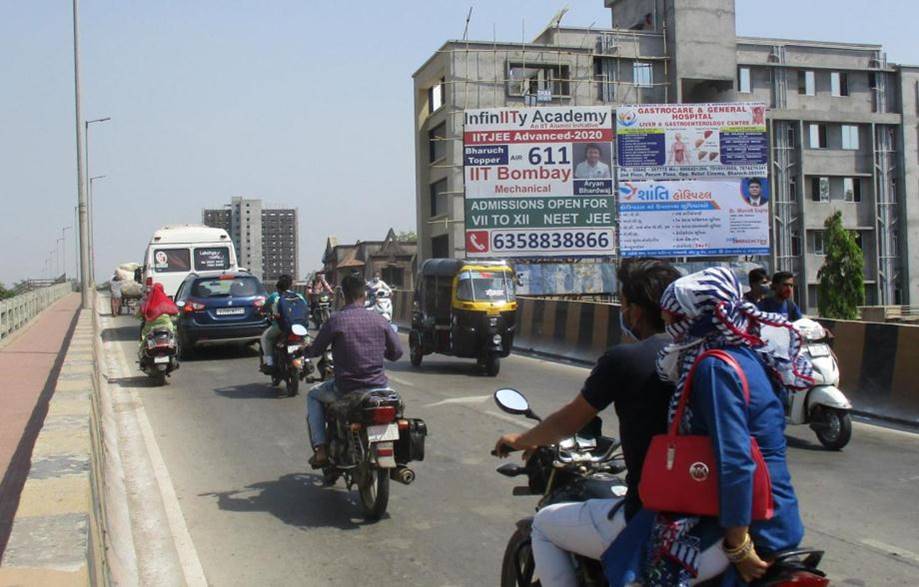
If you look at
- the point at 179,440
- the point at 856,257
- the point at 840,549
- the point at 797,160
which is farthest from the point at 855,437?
the point at 797,160

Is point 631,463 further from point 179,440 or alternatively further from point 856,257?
point 856,257

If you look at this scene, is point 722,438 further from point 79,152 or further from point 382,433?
point 79,152

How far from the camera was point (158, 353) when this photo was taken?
13828 millimetres

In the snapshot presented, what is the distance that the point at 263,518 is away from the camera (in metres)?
6.81

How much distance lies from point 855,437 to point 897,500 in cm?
290

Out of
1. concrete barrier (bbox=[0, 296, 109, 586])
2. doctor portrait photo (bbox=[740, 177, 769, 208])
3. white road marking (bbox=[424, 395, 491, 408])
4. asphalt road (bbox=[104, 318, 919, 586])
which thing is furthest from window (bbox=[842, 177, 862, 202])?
concrete barrier (bbox=[0, 296, 109, 586])

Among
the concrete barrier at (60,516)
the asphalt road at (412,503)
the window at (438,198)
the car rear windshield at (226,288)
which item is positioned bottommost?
A: the asphalt road at (412,503)

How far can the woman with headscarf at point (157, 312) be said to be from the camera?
13.9 metres

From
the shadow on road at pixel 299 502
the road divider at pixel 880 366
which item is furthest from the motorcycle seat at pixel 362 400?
the road divider at pixel 880 366

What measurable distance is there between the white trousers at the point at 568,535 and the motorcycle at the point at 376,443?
3.18m

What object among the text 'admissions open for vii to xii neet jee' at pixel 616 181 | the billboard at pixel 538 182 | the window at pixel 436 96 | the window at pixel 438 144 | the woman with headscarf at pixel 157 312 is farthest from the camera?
the window at pixel 436 96

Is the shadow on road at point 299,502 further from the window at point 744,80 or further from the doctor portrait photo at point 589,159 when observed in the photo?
the window at point 744,80

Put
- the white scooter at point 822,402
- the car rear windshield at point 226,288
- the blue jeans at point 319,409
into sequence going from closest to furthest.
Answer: the blue jeans at point 319,409
the white scooter at point 822,402
the car rear windshield at point 226,288

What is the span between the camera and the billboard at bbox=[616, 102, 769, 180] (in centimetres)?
3042
